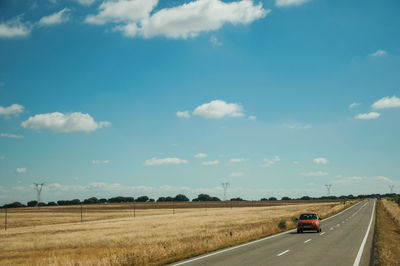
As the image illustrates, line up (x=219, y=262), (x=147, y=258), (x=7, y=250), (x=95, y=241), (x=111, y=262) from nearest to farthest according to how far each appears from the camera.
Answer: (x=219, y=262)
(x=111, y=262)
(x=147, y=258)
(x=7, y=250)
(x=95, y=241)

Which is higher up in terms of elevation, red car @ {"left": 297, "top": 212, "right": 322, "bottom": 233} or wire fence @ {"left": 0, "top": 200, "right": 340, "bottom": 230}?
red car @ {"left": 297, "top": 212, "right": 322, "bottom": 233}

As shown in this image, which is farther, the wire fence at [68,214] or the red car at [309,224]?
the wire fence at [68,214]

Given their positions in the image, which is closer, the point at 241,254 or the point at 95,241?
the point at 241,254

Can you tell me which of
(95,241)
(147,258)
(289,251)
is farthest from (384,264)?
(95,241)

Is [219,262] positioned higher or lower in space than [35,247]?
higher

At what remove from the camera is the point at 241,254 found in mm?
16219

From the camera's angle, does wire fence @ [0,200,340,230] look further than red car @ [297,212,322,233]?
Yes

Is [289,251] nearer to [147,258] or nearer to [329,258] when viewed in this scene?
[329,258]

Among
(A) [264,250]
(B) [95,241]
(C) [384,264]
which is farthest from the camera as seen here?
(B) [95,241]

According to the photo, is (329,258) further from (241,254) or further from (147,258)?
(147,258)

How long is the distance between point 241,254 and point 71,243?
21584mm

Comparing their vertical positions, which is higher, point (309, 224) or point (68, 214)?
point (309, 224)

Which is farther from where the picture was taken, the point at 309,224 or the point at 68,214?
the point at 68,214

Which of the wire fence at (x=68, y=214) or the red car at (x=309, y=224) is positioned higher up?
the red car at (x=309, y=224)
